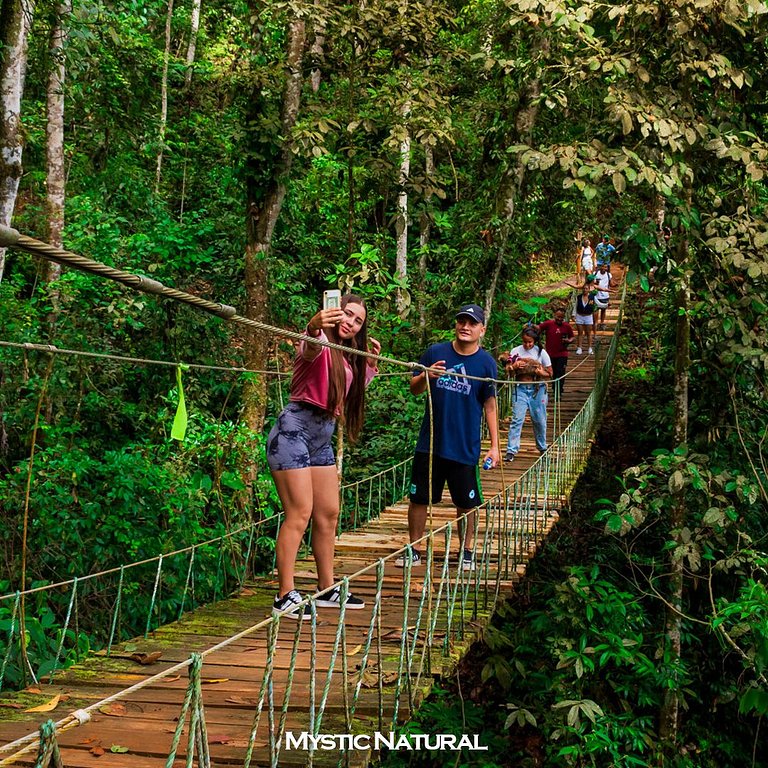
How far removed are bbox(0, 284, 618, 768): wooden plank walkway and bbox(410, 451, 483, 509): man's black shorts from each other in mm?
152

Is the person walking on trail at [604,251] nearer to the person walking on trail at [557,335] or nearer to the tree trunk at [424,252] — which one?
the person walking on trail at [557,335]

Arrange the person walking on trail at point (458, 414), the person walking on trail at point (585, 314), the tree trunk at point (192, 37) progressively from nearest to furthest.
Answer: the person walking on trail at point (458, 414) < the person walking on trail at point (585, 314) < the tree trunk at point (192, 37)

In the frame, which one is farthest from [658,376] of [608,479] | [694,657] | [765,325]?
[765,325]

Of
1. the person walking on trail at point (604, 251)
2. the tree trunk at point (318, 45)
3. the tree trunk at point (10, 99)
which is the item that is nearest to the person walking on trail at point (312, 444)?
the tree trunk at point (10, 99)

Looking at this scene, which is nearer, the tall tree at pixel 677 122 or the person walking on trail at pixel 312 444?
the person walking on trail at pixel 312 444

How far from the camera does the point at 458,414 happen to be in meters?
3.64

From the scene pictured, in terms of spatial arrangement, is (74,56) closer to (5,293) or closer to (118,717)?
(5,293)

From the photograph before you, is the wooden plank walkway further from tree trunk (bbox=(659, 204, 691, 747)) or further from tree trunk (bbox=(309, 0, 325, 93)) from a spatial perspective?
tree trunk (bbox=(309, 0, 325, 93))

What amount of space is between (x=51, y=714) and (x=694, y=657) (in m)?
4.92

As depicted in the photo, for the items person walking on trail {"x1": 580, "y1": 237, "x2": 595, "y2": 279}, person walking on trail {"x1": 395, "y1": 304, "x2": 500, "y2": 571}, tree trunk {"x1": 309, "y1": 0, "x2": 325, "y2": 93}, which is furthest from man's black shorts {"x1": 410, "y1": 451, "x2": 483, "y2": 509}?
person walking on trail {"x1": 580, "y1": 237, "x2": 595, "y2": 279}

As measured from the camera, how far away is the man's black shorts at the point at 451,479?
364 cm

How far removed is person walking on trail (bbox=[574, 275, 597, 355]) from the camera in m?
10.3

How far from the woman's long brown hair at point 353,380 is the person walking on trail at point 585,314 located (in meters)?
7.07

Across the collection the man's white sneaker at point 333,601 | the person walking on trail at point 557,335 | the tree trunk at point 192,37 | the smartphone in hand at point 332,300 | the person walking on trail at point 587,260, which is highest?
the tree trunk at point 192,37
